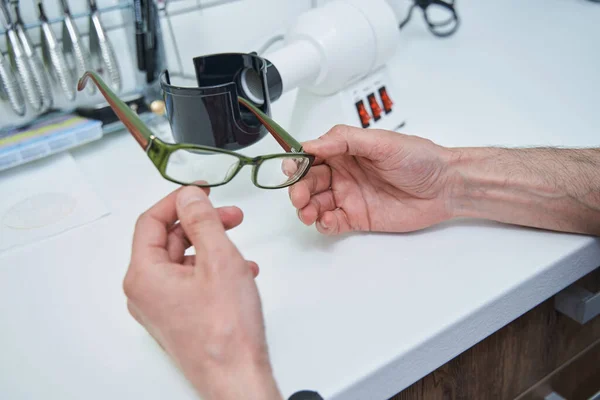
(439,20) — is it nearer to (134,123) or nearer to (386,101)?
(386,101)

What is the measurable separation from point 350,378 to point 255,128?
0.33m

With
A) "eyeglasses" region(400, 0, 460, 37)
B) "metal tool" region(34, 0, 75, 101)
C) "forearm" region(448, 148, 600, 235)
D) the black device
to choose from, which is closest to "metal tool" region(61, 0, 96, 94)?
"metal tool" region(34, 0, 75, 101)

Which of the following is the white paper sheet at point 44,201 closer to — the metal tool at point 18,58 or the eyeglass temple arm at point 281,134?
the metal tool at point 18,58

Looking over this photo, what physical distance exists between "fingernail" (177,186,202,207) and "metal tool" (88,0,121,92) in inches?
18.8

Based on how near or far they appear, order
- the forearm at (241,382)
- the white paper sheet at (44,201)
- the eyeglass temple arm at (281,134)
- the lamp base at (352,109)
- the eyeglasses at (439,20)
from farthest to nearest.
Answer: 1. the eyeglasses at (439,20)
2. the lamp base at (352,109)
3. the white paper sheet at (44,201)
4. the eyeglass temple arm at (281,134)
5. the forearm at (241,382)

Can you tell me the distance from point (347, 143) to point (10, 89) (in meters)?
0.53

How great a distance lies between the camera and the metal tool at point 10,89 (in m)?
0.76

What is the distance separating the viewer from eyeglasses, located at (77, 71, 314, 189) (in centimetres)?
42

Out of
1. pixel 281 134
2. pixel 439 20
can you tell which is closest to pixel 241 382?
pixel 281 134

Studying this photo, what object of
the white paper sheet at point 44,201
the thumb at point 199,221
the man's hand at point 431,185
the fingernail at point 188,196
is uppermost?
the fingernail at point 188,196

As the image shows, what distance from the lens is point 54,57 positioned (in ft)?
2.54

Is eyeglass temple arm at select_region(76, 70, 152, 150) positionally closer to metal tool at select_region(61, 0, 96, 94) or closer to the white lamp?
the white lamp

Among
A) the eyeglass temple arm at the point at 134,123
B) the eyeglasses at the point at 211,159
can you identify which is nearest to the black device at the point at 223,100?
the eyeglasses at the point at 211,159

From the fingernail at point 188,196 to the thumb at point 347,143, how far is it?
17 centimetres
